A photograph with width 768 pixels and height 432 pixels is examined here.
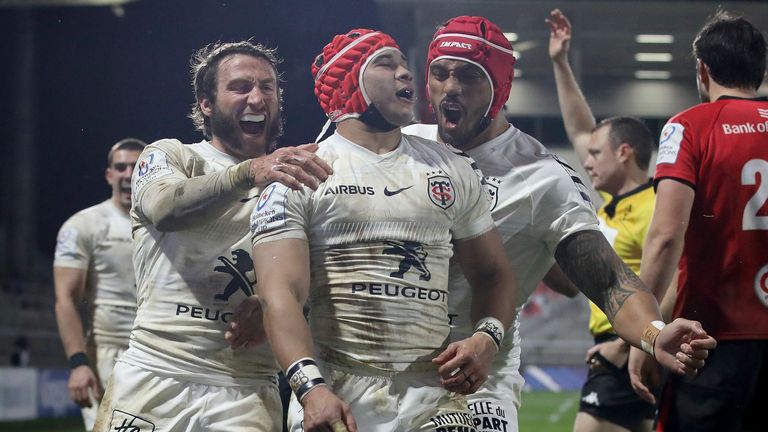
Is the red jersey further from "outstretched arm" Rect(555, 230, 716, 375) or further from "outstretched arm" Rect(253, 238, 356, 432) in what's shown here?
"outstretched arm" Rect(253, 238, 356, 432)

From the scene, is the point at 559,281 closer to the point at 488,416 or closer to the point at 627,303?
the point at 488,416

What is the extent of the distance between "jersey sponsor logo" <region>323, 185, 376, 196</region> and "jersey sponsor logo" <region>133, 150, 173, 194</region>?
0.70 m

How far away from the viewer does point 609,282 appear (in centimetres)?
346

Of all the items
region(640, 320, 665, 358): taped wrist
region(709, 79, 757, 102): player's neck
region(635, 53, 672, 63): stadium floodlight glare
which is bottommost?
region(640, 320, 665, 358): taped wrist

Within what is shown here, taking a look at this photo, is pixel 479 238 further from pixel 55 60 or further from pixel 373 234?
pixel 55 60

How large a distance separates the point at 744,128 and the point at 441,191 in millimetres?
1226

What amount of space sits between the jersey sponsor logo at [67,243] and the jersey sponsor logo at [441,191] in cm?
360

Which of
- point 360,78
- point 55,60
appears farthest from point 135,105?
point 55,60

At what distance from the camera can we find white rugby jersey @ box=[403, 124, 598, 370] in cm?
369

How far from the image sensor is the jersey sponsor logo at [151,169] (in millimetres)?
3541

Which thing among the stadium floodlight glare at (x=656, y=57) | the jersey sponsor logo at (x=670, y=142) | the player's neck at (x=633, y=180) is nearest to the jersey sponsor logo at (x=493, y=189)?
the jersey sponsor logo at (x=670, y=142)

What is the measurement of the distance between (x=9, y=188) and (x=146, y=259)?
18141 mm

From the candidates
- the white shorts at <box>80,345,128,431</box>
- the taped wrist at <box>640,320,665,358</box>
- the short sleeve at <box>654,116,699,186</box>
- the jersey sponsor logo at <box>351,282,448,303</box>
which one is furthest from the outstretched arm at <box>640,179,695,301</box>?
the white shorts at <box>80,345,128,431</box>

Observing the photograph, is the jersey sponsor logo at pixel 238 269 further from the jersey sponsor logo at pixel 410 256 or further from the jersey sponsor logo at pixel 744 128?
the jersey sponsor logo at pixel 744 128
